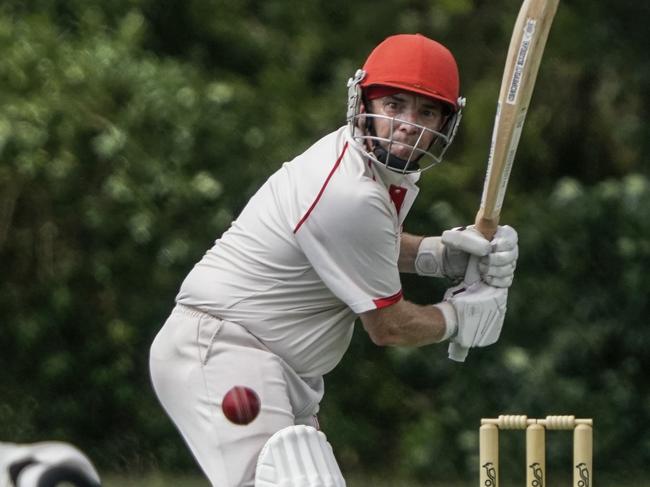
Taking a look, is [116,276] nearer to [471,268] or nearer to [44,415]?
[44,415]

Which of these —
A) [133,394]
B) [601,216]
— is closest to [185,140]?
[133,394]

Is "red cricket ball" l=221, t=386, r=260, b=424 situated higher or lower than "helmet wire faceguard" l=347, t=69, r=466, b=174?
lower

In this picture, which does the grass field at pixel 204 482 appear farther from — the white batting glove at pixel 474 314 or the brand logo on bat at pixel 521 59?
the brand logo on bat at pixel 521 59

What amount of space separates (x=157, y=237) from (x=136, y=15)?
101cm

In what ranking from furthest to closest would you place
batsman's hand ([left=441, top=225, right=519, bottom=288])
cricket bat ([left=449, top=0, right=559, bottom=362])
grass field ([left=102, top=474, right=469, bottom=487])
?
grass field ([left=102, top=474, right=469, bottom=487]) → batsman's hand ([left=441, top=225, right=519, bottom=288]) → cricket bat ([left=449, top=0, right=559, bottom=362])

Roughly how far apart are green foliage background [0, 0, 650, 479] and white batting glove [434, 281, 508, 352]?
363 cm

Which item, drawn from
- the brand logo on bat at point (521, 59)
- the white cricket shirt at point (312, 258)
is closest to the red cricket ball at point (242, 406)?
the white cricket shirt at point (312, 258)

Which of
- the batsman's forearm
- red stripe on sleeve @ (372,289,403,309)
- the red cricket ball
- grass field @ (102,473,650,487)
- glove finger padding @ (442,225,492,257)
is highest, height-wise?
glove finger padding @ (442,225,492,257)

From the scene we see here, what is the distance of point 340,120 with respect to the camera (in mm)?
8758

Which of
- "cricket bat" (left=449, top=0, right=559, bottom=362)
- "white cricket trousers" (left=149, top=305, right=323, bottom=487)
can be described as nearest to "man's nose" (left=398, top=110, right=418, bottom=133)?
"cricket bat" (left=449, top=0, right=559, bottom=362)

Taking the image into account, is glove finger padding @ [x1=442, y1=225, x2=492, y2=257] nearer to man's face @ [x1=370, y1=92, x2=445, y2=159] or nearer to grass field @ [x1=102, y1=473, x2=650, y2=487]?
man's face @ [x1=370, y1=92, x2=445, y2=159]

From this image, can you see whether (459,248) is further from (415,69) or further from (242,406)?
(242,406)

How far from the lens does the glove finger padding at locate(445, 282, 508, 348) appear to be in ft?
14.4

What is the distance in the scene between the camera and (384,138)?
4188mm
